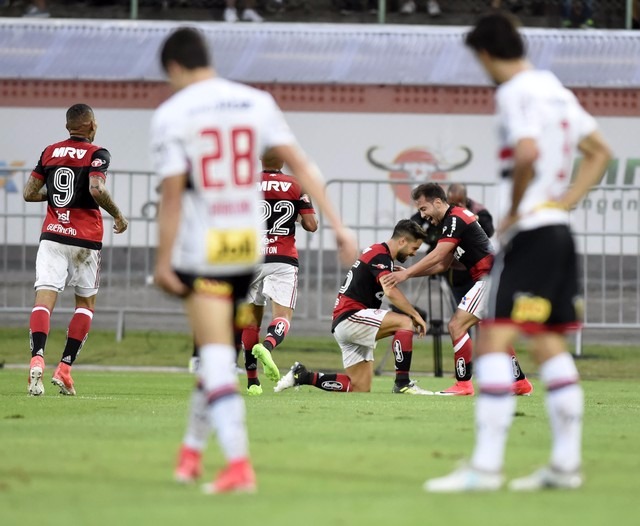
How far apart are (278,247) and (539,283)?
7397 mm

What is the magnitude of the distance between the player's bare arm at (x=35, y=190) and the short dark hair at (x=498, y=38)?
6170mm

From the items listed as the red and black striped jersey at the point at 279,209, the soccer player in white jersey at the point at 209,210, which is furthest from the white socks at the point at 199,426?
the red and black striped jersey at the point at 279,209

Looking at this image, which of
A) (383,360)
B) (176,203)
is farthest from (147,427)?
(383,360)

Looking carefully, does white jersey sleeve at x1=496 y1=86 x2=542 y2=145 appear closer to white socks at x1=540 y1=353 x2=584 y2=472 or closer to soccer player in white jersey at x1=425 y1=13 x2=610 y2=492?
soccer player in white jersey at x1=425 y1=13 x2=610 y2=492

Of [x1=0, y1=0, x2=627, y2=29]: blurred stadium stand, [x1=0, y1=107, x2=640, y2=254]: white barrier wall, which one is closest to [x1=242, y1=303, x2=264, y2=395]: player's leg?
[x1=0, y1=107, x2=640, y2=254]: white barrier wall

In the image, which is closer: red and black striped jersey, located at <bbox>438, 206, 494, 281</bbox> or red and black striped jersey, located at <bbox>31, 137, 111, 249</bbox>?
red and black striped jersey, located at <bbox>31, 137, 111, 249</bbox>

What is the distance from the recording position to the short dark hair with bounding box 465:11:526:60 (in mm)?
6305

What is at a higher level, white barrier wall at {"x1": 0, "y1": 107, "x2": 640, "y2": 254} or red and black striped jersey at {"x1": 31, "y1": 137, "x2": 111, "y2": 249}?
white barrier wall at {"x1": 0, "y1": 107, "x2": 640, "y2": 254}

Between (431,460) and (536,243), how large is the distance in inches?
56.0

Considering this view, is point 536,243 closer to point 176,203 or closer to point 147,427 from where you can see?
point 176,203

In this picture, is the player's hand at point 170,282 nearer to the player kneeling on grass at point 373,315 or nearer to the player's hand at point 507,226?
the player's hand at point 507,226

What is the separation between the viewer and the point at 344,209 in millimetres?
18391

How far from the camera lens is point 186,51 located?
6.15 meters

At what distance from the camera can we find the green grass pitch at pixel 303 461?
17.3 ft
